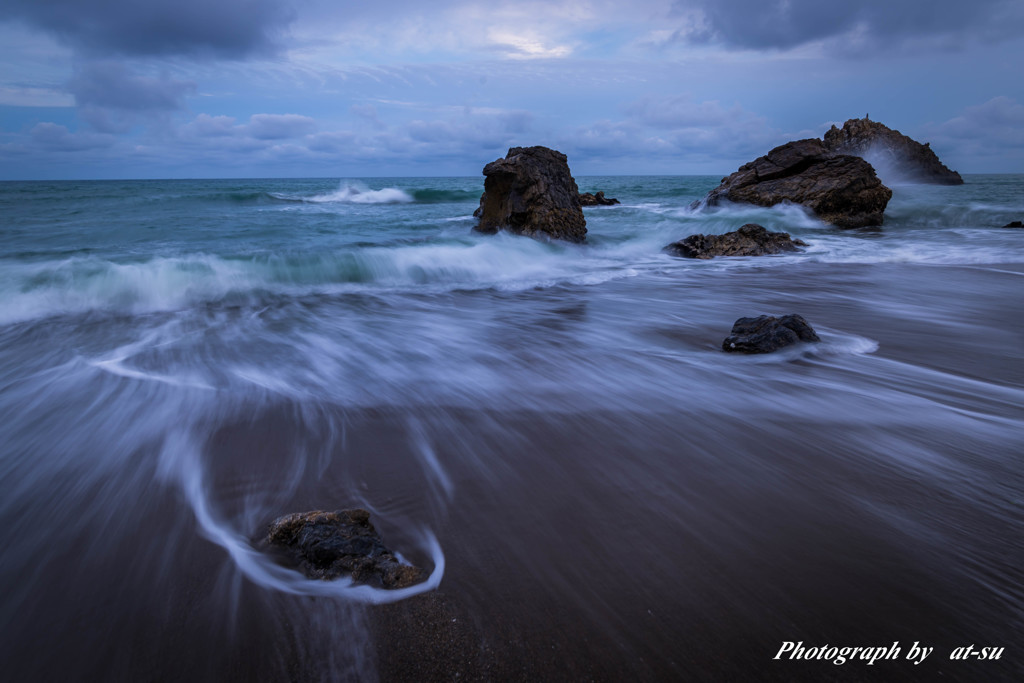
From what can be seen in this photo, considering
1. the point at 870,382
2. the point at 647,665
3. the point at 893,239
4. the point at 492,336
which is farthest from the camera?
the point at 893,239

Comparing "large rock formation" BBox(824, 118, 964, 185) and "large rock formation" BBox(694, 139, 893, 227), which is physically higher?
"large rock formation" BBox(824, 118, 964, 185)

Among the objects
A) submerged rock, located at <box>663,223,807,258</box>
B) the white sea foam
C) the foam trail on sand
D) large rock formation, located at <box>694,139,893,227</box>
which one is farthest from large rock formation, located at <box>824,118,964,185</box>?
the foam trail on sand

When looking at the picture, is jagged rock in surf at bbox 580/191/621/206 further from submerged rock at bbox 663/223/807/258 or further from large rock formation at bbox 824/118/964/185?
large rock formation at bbox 824/118/964/185

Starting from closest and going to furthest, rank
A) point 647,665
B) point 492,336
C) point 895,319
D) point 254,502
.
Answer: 1. point 647,665
2. point 254,502
3. point 492,336
4. point 895,319

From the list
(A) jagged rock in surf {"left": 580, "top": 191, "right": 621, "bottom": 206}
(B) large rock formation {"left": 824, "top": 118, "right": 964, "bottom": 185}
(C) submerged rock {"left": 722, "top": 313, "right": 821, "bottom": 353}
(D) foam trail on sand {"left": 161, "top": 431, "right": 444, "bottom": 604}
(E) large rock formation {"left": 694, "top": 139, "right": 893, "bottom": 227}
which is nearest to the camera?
(D) foam trail on sand {"left": 161, "top": 431, "right": 444, "bottom": 604}

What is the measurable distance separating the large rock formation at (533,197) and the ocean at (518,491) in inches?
265

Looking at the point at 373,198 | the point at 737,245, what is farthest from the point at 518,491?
the point at 373,198

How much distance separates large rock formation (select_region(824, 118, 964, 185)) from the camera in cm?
4738

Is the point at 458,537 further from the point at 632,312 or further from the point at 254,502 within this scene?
the point at 632,312

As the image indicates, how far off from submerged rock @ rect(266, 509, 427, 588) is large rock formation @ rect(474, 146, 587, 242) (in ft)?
→ 36.2

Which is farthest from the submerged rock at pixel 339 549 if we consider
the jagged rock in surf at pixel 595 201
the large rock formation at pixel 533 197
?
the jagged rock in surf at pixel 595 201

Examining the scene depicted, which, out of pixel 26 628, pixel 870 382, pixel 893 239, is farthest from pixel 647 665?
pixel 893 239

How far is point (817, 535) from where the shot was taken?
222cm

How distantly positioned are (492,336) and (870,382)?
3366 millimetres
